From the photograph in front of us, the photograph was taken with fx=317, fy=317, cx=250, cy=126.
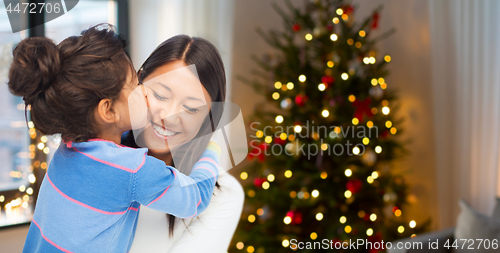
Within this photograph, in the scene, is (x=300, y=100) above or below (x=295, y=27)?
below

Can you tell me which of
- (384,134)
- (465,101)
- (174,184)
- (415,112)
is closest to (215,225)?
(174,184)

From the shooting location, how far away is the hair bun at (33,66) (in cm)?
32

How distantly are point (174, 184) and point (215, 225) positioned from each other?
22cm

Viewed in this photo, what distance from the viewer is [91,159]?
1.34 ft

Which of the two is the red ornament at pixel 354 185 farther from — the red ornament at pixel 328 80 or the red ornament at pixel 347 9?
the red ornament at pixel 347 9

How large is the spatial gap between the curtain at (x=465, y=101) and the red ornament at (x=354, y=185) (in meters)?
0.69

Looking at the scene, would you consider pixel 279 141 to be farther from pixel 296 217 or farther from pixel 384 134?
pixel 384 134

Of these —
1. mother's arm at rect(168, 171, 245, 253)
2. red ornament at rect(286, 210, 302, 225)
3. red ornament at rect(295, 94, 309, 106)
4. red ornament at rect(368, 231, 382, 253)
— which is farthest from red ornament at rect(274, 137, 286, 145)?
mother's arm at rect(168, 171, 245, 253)

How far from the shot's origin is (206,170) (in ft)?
1.38

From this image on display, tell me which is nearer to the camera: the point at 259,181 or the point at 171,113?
the point at 171,113

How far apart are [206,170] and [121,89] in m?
0.15

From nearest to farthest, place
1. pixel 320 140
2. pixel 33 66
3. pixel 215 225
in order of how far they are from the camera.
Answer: pixel 33 66
pixel 215 225
pixel 320 140

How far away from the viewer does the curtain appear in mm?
1695

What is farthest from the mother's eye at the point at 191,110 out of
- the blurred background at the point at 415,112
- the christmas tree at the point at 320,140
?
the christmas tree at the point at 320,140
